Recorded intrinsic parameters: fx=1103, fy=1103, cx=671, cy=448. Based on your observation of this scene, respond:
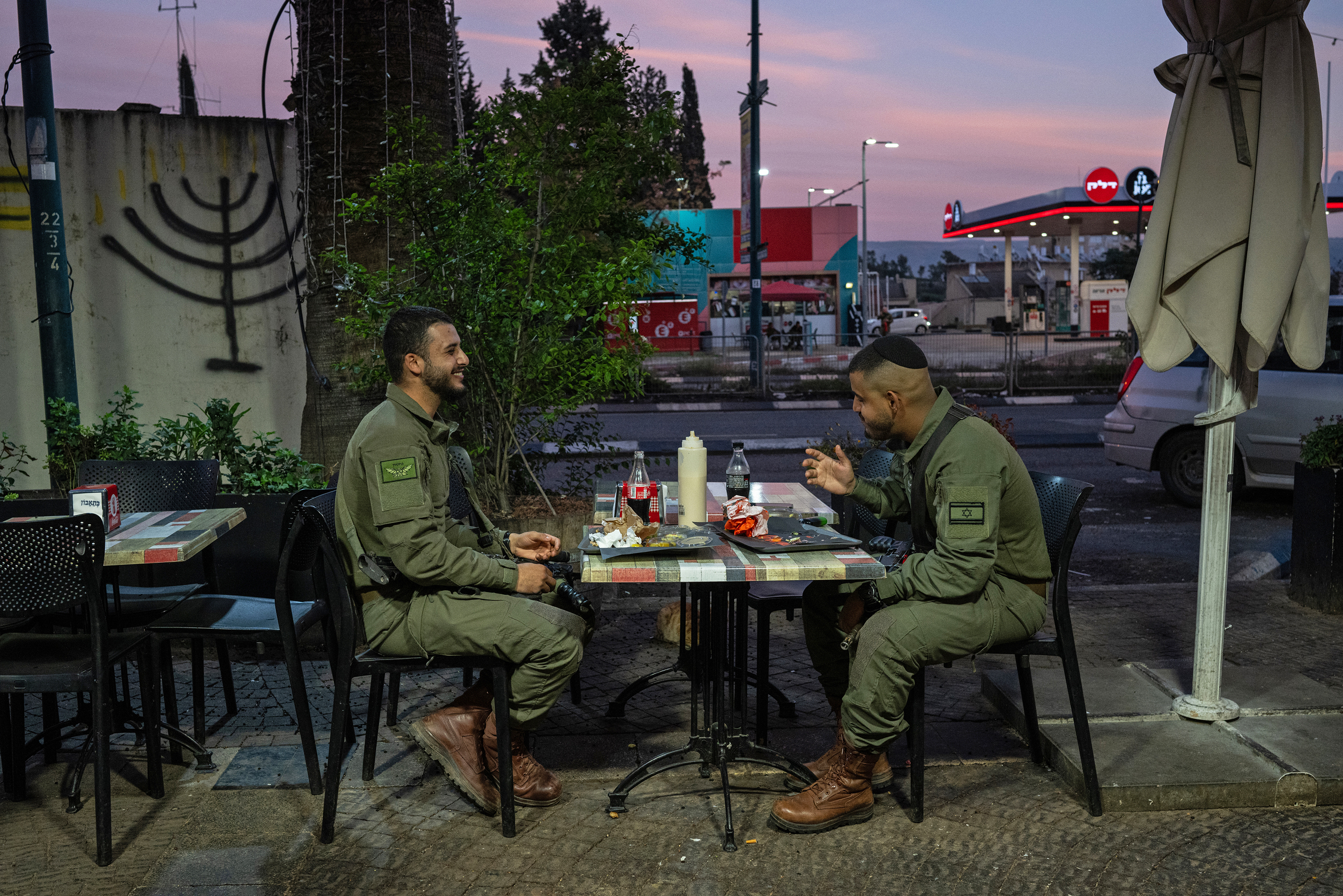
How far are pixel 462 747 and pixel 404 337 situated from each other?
145 cm

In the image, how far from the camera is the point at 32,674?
354 cm

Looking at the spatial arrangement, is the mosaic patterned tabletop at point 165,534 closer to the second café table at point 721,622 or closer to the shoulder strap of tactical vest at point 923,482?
the second café table at point 721,622

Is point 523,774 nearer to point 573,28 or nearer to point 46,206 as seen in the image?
point 46,206

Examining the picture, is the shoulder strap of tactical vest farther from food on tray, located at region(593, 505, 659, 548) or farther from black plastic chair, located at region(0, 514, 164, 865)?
black plastic chair, located at region(0, 514, 164, 865)

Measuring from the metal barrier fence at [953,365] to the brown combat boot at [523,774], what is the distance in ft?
55.7

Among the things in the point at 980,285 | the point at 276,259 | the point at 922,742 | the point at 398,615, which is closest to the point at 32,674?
the point at 398,615

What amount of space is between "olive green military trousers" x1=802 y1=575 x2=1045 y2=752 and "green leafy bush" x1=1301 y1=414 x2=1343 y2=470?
3391mm

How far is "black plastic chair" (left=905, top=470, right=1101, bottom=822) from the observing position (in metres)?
3.69

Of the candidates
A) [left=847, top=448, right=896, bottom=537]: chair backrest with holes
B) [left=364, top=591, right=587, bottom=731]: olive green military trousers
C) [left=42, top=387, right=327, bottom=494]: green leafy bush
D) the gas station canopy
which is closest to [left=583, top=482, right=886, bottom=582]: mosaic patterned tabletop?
[left=364, top=591, right=587, bottom=731]: olive green military trousers

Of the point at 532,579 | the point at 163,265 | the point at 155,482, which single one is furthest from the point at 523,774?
the point at 163,265

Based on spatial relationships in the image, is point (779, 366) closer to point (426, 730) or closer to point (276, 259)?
point (276, 259)

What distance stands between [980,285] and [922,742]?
8072 cm

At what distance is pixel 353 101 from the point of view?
6852mm

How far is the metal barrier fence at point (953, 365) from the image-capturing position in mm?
21266
